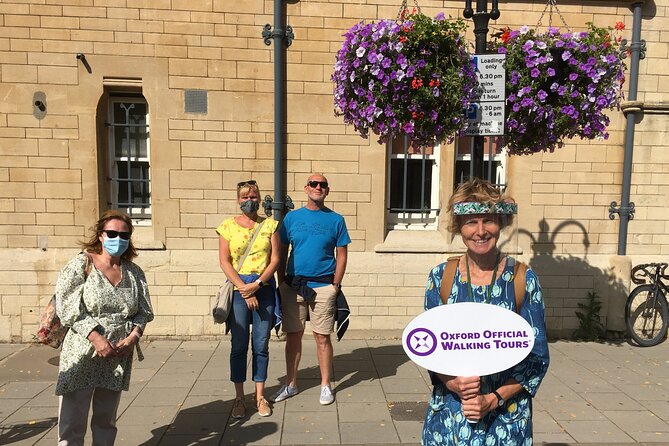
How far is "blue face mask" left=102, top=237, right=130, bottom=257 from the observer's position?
109 inches

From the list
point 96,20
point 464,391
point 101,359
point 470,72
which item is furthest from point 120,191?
point 464,391

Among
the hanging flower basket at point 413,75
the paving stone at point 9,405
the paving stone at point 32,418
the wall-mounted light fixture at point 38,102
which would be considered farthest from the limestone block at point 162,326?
the hanging flower basket at point 413,75

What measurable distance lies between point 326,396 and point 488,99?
285 centimetres

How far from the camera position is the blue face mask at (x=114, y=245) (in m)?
2.77

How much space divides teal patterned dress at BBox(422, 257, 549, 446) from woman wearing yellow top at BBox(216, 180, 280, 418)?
2.19 m

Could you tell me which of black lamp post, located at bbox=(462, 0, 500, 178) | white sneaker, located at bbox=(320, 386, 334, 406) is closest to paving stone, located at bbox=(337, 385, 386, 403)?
white sneaker, located at bbox=(320, 386, 334, 406)

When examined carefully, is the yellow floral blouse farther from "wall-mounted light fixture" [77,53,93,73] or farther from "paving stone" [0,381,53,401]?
"wall-mounted light fixture" [77,53,93,73]

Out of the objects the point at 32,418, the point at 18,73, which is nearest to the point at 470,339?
A: the point at 32,418

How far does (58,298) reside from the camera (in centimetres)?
269

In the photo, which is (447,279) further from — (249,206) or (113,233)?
(249,206)

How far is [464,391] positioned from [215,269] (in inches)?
181

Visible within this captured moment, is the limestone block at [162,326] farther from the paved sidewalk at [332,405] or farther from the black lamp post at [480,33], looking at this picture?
the black lamp post at [480,33]

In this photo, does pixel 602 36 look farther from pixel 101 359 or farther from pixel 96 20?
pixel 96 20

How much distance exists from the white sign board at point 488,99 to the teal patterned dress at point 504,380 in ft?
5.16
